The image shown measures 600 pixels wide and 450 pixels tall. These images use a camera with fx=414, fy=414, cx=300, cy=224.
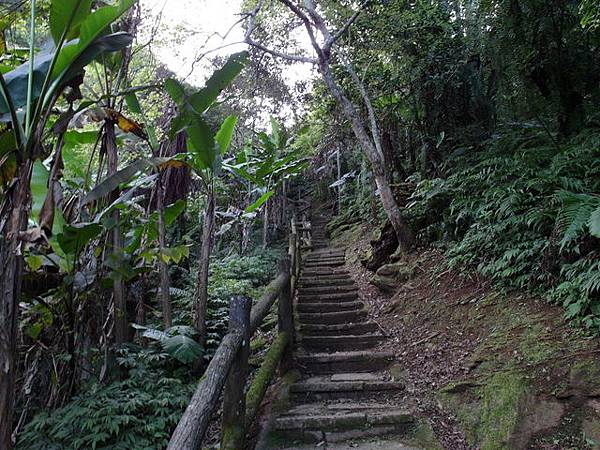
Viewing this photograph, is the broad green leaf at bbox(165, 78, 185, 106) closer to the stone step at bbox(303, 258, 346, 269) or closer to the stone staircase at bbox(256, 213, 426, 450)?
the stone staircase at bbox(256, 213, 426, 450)

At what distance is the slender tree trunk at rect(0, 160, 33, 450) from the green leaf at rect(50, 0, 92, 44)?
101 centimetres

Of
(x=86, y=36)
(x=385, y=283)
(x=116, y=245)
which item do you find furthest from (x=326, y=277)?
(x=86, y=36)

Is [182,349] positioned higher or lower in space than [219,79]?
lower

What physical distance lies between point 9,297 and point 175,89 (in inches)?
95.4

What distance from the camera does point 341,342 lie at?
5875mm

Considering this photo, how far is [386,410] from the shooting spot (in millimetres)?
4000

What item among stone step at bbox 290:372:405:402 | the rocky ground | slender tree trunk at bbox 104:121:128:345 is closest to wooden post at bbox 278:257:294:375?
stone step at bbox 290:372:405:402

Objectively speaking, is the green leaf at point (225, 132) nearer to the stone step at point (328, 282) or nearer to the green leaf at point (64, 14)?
the green leaf at point (64, 14)

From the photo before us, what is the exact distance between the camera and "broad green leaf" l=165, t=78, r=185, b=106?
3.74 m

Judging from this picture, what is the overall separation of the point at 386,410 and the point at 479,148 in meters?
5.34

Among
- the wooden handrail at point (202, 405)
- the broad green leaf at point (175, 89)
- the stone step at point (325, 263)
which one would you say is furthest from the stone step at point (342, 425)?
the stone step at point (325, 263)

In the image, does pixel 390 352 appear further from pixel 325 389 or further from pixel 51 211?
pixel 51 211

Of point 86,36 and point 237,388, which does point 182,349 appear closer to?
point 237,388

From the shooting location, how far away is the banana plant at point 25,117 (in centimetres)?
202
